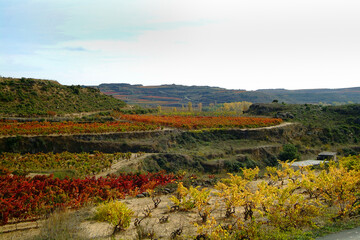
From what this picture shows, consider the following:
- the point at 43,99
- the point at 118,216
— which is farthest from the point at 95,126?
the point at 43,99

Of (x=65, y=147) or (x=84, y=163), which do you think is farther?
(x=65, y=147)

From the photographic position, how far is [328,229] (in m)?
7.09

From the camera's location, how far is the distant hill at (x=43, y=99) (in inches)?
1276

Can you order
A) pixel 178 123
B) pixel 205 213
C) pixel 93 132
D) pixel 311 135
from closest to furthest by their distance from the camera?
pixel 205 213 < pixel 93 132 < pixel 178 123 < pixel 311 135

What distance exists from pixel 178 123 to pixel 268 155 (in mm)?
9228

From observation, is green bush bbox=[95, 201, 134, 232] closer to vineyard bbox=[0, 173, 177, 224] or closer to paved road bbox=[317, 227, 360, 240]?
vineyard bbox=[0, 173, 177, 224]

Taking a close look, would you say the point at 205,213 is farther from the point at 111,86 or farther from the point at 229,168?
the point at 111,86

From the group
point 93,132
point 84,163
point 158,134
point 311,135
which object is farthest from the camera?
point 311,135

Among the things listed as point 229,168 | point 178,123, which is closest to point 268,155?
point 229,168

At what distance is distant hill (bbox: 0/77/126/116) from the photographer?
3241 centimetres

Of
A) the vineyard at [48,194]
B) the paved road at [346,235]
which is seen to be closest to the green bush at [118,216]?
the vineyard at [48,194]

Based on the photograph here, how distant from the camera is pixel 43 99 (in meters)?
37.5

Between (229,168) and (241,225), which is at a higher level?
(241,225)

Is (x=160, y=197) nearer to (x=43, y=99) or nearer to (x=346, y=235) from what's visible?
(x=346, y=235)
